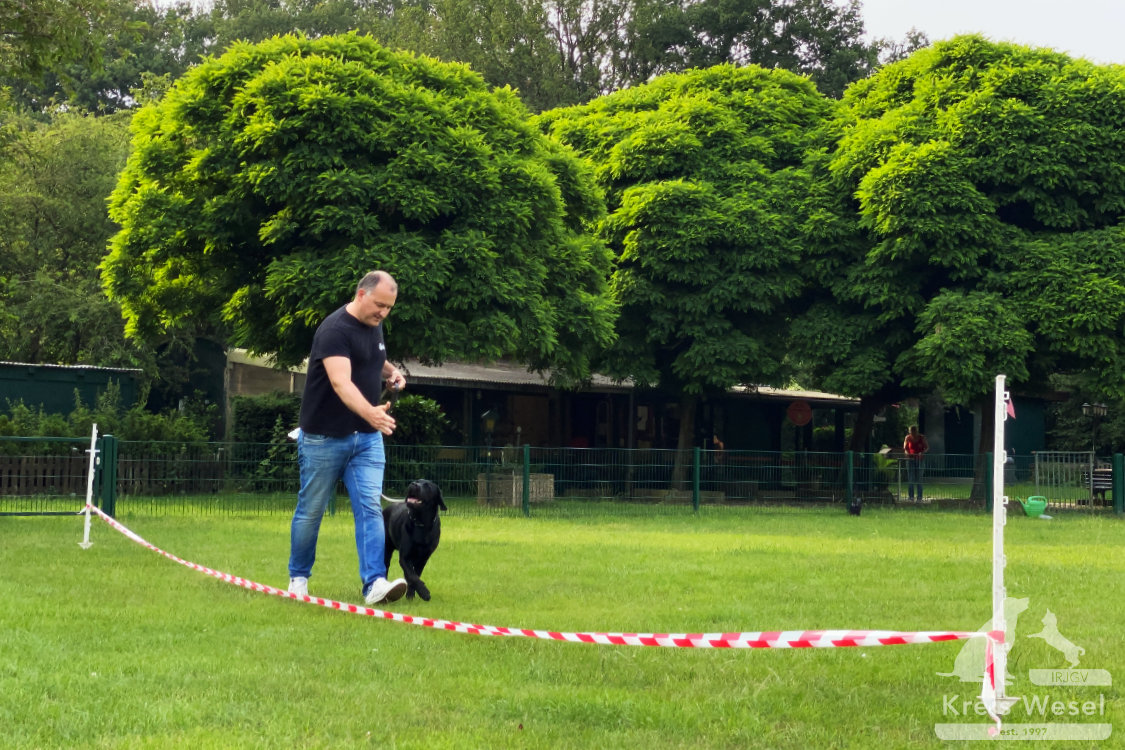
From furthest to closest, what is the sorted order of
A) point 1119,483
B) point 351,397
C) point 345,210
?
1. point 1119,483
2. point 345,210
3. point 351,397

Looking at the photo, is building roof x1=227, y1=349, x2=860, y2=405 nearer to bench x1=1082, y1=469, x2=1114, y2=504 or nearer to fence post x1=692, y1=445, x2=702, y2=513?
fence post x1=692, y1=445, x2=702, y2=513

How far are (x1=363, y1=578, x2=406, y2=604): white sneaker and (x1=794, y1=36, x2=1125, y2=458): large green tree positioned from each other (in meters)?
18.5

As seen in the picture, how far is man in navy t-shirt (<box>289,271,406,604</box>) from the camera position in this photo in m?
7.60

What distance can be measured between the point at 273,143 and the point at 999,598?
18.7 m

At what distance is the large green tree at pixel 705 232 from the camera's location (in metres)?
26.6

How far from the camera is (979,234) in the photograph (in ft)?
81.7

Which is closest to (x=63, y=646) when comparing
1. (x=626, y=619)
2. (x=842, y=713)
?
(x=626, y=619)

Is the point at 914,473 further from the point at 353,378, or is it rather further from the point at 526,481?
the point at 353,378

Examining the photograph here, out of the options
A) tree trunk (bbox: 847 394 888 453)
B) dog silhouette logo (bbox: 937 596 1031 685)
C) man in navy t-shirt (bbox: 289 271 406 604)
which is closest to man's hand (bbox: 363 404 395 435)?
man in navy t-shirt (bbox: 289 271 406 604)

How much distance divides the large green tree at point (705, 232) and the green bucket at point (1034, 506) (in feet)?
20.4

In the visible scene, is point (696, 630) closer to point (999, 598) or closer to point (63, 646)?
point (999, 598)

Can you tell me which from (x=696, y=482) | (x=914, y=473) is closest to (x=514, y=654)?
(x=696, y=482)

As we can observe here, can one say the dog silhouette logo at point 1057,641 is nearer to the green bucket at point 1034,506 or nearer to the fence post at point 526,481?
the fence post at point 526,481

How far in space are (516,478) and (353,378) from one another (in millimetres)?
13057
